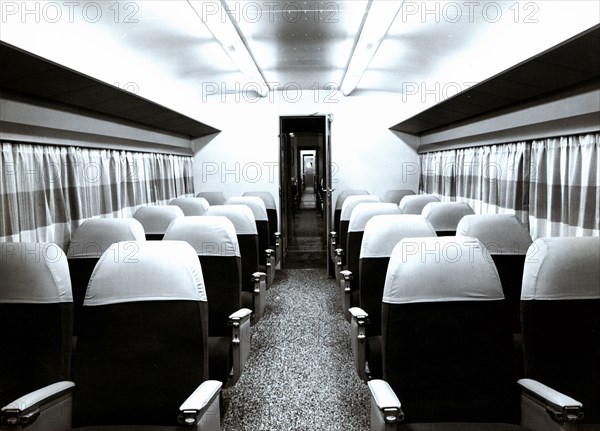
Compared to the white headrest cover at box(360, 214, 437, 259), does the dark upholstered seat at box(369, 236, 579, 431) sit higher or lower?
lower

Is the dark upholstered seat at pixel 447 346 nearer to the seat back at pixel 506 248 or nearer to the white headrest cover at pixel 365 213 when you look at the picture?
the seat back at pixel 506 248

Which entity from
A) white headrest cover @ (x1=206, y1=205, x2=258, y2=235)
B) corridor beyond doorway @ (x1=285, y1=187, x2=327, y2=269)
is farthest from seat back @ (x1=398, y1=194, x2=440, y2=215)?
corridor beyond doorway @ (x1=285, y1=187, x2=327, y2=269)

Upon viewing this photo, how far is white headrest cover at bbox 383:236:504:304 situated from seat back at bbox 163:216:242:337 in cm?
133

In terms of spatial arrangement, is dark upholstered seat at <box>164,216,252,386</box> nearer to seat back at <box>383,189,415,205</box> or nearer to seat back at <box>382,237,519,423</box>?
seat back at <box>382,237,519,423</box>

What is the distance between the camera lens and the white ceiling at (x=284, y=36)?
10.3 feet

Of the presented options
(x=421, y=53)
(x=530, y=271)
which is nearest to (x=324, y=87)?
(x=421, y=53)

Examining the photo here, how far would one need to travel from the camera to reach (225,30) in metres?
3.82

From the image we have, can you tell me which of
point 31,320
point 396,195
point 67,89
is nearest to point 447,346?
point 31,320

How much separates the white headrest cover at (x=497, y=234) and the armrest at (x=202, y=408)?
78.6 inches

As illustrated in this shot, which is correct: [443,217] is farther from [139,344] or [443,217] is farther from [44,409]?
[44,409]

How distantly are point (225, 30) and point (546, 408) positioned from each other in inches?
134

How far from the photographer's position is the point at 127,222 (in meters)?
3.20

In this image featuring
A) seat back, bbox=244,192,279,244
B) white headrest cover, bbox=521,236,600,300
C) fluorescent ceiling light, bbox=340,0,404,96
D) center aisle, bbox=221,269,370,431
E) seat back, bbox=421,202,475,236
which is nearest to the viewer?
white headrest cover, bbox=521,236,600,300

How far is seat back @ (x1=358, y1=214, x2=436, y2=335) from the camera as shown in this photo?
3.05m
